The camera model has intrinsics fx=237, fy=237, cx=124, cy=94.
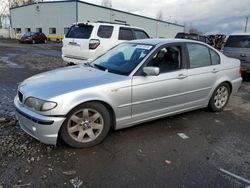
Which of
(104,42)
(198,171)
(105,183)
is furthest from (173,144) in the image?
(104,42)

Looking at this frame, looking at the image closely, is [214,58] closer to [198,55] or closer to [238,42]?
[198,55]

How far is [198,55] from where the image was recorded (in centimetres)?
473

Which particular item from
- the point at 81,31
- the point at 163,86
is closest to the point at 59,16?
the point at 81,31

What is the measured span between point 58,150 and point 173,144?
176 cm

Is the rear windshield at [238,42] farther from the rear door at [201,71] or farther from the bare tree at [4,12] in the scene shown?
the bare tree at [4,12]

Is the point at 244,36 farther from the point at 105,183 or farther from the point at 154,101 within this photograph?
the point at 105,183

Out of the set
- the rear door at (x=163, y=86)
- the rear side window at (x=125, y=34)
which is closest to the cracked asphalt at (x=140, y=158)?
the rear door at (x=163, y=86)

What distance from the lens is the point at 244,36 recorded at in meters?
Result: 8.80

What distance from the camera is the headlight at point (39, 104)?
3.10 meters

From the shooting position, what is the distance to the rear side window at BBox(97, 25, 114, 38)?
28.0ft

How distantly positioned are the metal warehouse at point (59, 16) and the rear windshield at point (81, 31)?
27.0m

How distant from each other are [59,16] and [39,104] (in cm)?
3614

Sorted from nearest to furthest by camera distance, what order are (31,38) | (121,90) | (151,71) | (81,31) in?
(121,90)
(151,71)
(81,31)
(31,38)

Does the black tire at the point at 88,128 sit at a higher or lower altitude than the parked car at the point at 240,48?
lower
